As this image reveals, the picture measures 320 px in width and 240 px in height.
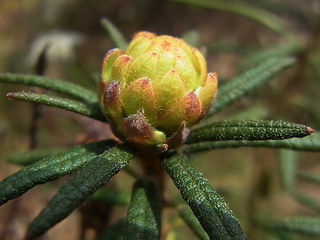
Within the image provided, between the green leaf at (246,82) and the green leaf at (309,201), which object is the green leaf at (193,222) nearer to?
the green leaf at (246,82)

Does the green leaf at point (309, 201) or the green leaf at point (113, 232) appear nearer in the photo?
the green leaf at point (113, 232)

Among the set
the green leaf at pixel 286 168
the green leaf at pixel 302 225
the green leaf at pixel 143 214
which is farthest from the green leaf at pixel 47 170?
the green leaf at pixel 286 168

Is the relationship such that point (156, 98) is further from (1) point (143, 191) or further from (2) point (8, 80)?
(2) point (8, 80)

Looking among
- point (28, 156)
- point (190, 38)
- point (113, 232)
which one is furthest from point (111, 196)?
point (190, 38)

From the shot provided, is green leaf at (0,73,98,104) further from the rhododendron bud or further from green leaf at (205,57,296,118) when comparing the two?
green leaf at (205,57,296,118)

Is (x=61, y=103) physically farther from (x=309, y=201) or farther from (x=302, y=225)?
(x=309, y=201)

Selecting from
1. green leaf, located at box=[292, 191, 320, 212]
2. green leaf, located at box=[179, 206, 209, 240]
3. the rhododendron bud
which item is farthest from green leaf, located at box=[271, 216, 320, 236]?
the rhododendron bud
